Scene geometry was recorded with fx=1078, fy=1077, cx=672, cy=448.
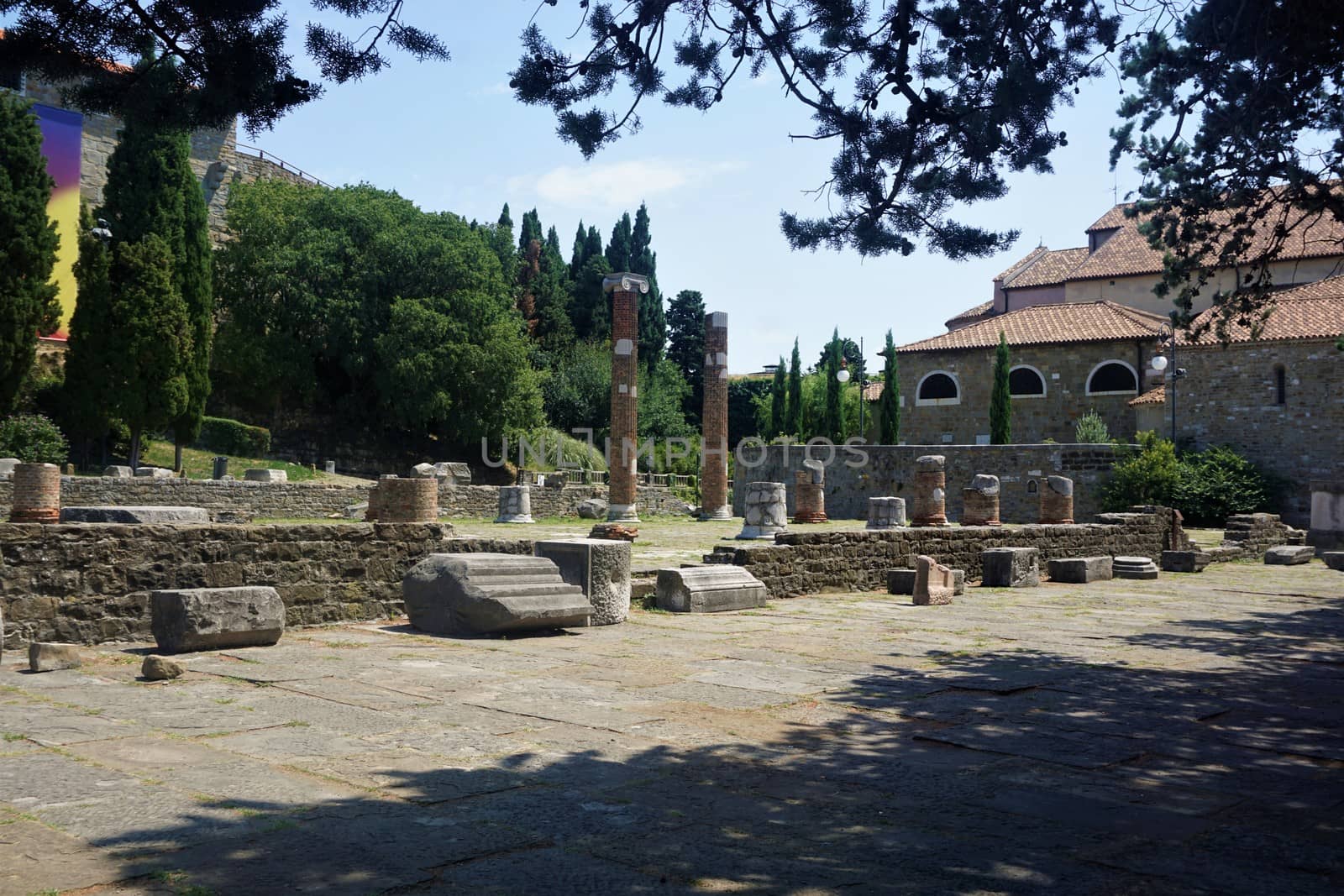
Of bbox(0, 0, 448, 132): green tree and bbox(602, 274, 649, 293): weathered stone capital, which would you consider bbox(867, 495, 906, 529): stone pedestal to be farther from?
bbox(0, 0, 448, 132): green tree

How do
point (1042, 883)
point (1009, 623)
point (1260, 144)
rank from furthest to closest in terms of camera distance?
point (1009, 623)
point (1260, 144)
point (1042, 883)

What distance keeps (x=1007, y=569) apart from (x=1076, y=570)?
1.79m

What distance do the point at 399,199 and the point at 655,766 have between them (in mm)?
41740

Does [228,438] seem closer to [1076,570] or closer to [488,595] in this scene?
[1076,570]

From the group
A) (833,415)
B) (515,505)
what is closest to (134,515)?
(515,505)

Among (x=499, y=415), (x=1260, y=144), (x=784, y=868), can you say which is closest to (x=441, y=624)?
(x=784, y=868)

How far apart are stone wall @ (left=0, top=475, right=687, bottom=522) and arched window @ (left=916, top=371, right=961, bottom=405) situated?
39.1 feet

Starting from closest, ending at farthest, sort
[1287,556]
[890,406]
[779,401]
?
[1287,556], [890,406], [779,401]

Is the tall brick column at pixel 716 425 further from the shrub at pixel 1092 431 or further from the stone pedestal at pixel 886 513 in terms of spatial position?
the shrub at pixel 1092 431

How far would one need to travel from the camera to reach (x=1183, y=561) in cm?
1748

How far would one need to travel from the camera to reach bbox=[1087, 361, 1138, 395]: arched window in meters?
34.7

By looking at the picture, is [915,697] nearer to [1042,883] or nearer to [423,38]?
[1042,883]

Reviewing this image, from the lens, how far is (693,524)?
88.8 ft

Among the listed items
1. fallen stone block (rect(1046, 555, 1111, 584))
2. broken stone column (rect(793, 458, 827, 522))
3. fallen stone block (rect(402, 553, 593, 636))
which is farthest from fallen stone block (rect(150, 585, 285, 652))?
broken stone column (rect(793, 458, 827, 522))
